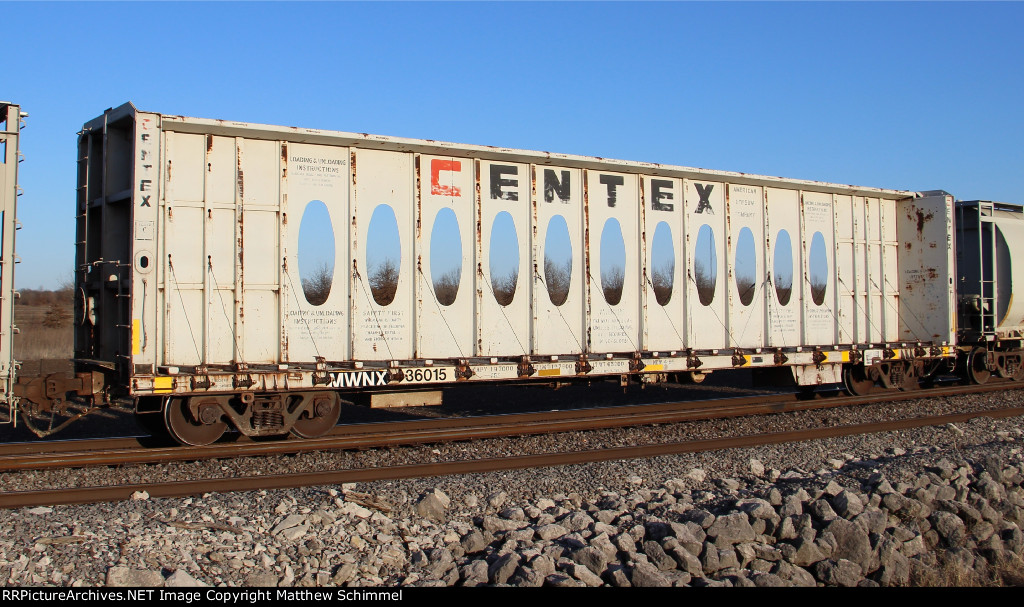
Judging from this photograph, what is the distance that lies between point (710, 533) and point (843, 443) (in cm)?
470

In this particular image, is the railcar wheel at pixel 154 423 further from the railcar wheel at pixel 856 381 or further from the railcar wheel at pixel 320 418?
the railcar wheel at pixel 856 381

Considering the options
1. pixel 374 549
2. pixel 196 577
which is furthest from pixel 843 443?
pixel 196 577

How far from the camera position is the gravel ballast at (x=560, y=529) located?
4.70 metres

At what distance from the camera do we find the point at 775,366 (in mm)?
11977

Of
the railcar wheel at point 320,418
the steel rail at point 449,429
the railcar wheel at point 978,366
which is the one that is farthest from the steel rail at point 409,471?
the railcar wheel at point 978,366

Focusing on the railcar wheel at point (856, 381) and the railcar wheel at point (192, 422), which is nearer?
the railcar wheel at point (192, 422)

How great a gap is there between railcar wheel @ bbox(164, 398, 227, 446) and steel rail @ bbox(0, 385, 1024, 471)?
0.13 meters

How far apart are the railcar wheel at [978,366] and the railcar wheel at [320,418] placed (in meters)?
12.8

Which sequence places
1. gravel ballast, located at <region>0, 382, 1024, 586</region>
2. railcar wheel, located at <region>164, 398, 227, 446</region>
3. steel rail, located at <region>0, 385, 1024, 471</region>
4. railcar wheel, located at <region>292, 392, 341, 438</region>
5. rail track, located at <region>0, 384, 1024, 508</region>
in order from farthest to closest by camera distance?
railcar wheel, located at <region>292, 392, 341, 438</region> < railcar wheel, located at <region>164, 398, 227, 446</region> < steel rail, located at <region>0, 385, 1024, 471</region> < rail track, located at <region>0, 384, 1024, 508</region> < gravel ballast, located at <region>0, 382, 1024, 586</region>

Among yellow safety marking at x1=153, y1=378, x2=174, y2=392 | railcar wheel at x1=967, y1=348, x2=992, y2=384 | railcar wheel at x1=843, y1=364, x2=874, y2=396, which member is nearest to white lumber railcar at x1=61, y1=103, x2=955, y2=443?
yellow safety marking at x1=153, y1=378, x2=174, y2=392

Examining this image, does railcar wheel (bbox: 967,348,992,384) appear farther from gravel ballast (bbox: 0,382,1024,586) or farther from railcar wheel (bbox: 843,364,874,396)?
gravel ballast (bbox: 0,382,1024,586)

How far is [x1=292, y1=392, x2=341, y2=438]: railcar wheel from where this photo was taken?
8984mm

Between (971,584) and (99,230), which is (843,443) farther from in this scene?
(99,230)

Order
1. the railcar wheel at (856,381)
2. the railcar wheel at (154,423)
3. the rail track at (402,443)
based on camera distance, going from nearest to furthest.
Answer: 1. the rail track at (402,443)
2. the railcar wheel at (154,423)
3. the railcar wheel at (856,381)
